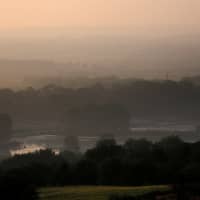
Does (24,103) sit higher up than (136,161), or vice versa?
(24,103)

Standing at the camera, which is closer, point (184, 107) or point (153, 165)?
point (153, 165)

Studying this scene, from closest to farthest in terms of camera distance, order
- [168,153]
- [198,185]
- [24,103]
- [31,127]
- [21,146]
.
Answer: [198,185], [168,153], [21,146], [31,127], [24,103]

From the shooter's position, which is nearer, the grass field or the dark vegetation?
the grass field

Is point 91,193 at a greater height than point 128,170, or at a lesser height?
lesser

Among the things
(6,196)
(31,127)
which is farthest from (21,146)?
(6,196)

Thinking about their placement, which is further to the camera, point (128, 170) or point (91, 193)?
point (128, 170)

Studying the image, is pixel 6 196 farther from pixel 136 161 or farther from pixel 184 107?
pixel 184 107

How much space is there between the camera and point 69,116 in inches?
2936

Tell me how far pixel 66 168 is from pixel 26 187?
383 inches

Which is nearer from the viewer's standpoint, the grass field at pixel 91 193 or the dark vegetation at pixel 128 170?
the grass field at pixel 91 193

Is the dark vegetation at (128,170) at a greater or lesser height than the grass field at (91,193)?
greater

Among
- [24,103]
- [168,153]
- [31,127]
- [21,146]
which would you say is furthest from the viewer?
[24,103]

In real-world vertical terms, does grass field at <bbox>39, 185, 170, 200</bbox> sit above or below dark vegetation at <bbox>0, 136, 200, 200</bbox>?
below

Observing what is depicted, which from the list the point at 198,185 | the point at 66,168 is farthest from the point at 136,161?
the point at 198,185
